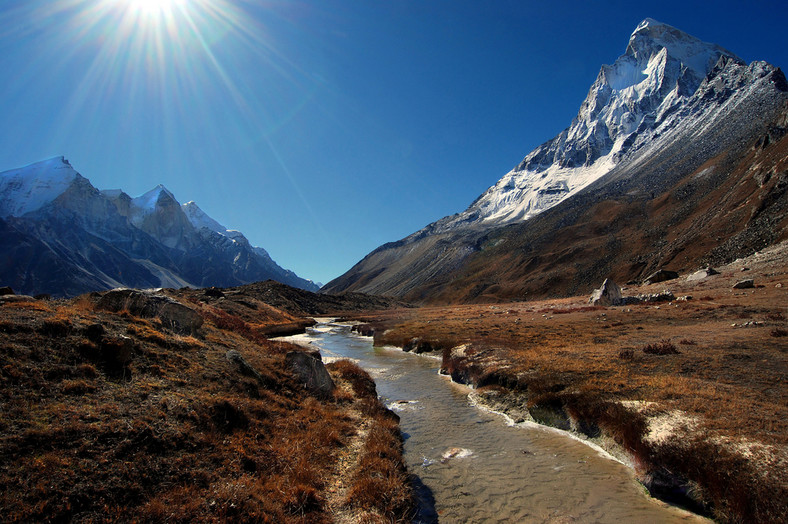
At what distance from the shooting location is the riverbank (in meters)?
9.38

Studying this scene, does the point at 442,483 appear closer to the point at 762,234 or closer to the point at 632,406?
the point at 632,406

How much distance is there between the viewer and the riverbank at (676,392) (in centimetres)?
938

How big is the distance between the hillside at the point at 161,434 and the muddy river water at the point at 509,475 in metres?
1.47

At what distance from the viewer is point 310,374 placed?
1941cm

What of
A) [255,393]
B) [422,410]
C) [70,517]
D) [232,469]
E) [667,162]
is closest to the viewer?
[70,517]

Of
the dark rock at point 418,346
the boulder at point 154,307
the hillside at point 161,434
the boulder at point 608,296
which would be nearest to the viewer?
the hillside at point 161,434

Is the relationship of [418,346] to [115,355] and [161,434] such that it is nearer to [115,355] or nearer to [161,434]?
[115,355]

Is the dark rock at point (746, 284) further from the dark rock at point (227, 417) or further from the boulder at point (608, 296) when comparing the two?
the dark rock at point (227, 417)

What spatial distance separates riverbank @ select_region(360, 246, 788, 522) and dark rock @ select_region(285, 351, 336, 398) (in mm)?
9201

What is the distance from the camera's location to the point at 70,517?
6.61 metres

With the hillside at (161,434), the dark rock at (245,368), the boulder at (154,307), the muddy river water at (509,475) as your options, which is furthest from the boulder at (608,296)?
the boulder at (154,307)

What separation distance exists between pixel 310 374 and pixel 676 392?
662 inches

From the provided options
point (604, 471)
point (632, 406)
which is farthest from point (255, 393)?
point (632, 406)

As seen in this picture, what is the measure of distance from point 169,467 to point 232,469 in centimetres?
160
